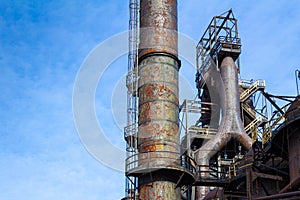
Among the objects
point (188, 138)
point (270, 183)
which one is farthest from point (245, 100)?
point (270, 183)

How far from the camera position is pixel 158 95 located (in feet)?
78.2

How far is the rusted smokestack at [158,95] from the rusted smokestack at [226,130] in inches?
305

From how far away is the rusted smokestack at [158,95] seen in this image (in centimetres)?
2247

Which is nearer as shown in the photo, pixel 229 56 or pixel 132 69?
pixel 132 69

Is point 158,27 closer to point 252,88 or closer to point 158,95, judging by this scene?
point 158,95

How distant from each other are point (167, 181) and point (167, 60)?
19.6 feet

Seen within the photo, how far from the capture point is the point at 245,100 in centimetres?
3784

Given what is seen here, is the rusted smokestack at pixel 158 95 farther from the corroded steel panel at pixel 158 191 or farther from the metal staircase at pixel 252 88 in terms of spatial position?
the metal staircase at pixel 252 88

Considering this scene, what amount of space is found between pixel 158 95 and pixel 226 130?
9.52 meters

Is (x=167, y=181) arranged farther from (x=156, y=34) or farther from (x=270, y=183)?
(x=156, y=34)

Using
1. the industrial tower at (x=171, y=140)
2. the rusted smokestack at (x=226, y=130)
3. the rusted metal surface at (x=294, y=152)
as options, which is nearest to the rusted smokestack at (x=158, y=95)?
the industrial tower at (x=171, y=140)

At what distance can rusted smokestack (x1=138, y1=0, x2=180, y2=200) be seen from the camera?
22469 millimetres

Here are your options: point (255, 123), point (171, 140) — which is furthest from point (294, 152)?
point (255, 123)

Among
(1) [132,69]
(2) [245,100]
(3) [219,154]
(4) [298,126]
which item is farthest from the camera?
(2) [245,100]
